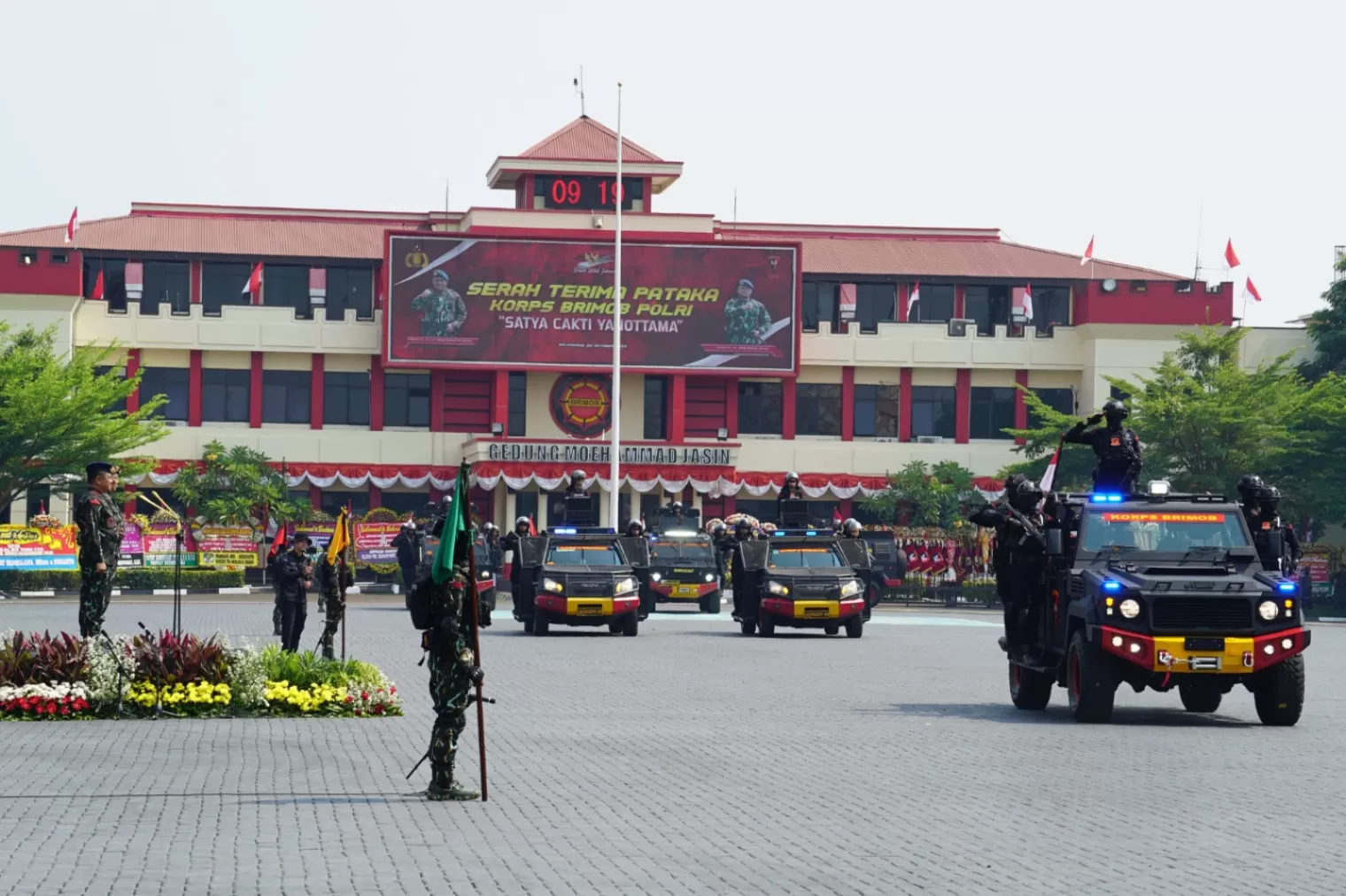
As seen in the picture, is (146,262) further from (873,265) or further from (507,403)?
(873,265)

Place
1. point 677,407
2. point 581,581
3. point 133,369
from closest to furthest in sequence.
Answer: point 581,581
point 133,369
point 677,407

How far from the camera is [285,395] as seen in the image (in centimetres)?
7156

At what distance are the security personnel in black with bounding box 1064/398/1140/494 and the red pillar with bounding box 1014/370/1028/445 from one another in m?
52.1

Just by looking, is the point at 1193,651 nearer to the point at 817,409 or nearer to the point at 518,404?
the point at 518,404

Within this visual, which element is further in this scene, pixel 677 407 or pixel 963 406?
pixel 963 406

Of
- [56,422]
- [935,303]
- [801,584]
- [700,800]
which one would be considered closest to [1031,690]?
[700,800]

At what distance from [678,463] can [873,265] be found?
1156 centimetres

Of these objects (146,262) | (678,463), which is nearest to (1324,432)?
(678,463)

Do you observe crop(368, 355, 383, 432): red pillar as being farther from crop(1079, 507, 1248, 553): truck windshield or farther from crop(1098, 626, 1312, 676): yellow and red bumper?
crop(1098, 626, 1312, 676): yellow and red bumper

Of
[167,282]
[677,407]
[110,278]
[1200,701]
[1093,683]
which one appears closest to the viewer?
[1093,683]

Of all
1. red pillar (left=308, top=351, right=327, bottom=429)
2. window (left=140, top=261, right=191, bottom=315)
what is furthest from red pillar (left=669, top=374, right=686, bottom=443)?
window (left=140, top=261, right=191, bottom=315)

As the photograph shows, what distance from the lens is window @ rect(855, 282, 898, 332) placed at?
246 ft

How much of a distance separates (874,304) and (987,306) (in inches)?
160

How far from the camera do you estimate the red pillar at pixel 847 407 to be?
74062 mm
